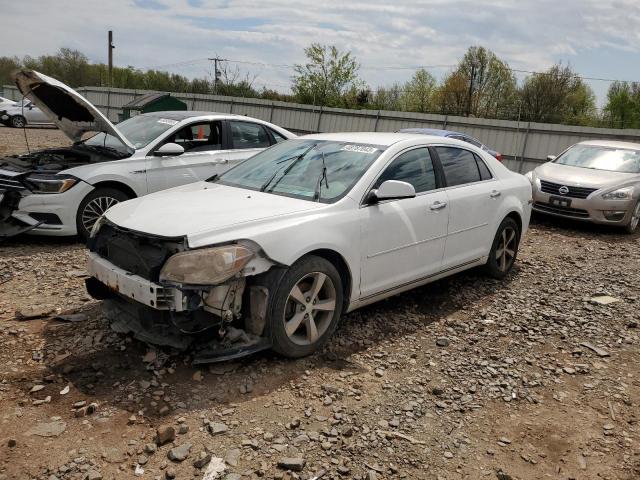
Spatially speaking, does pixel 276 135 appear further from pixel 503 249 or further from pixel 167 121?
pixel 503 249

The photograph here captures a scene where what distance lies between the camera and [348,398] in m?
3.43

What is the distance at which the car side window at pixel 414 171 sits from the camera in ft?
14.5

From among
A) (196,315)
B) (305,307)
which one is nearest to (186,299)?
(196,315)

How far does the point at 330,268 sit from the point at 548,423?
5.67 ft

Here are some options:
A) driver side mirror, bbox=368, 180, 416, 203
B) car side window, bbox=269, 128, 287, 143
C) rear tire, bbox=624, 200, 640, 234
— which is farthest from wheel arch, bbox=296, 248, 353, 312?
rear tire, bbox=624, 200, 640, 234

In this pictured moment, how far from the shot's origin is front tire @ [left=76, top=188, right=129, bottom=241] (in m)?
6.30

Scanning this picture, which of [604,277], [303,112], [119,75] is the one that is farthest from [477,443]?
[119,75]

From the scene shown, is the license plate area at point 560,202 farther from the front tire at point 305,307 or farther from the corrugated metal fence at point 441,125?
the corrugated metal fence at point 441,125

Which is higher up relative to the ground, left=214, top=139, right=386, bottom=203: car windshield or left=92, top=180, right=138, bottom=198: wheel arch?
left=214, top=139, right=386, bottom=203: car windshield

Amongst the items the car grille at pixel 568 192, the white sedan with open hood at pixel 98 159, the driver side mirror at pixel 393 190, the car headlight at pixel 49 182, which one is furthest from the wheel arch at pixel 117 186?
the car grille at pixel 568 192

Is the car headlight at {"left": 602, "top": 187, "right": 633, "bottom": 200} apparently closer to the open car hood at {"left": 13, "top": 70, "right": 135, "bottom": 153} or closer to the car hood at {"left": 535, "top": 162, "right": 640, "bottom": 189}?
the car hood at {"left": 535, "top": 162, "right": 640, "bottom": 189}

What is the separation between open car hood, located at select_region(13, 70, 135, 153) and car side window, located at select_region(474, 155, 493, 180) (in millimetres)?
4209

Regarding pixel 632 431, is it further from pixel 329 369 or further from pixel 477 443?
pixel 329 369

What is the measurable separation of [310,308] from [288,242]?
536 millimetres
